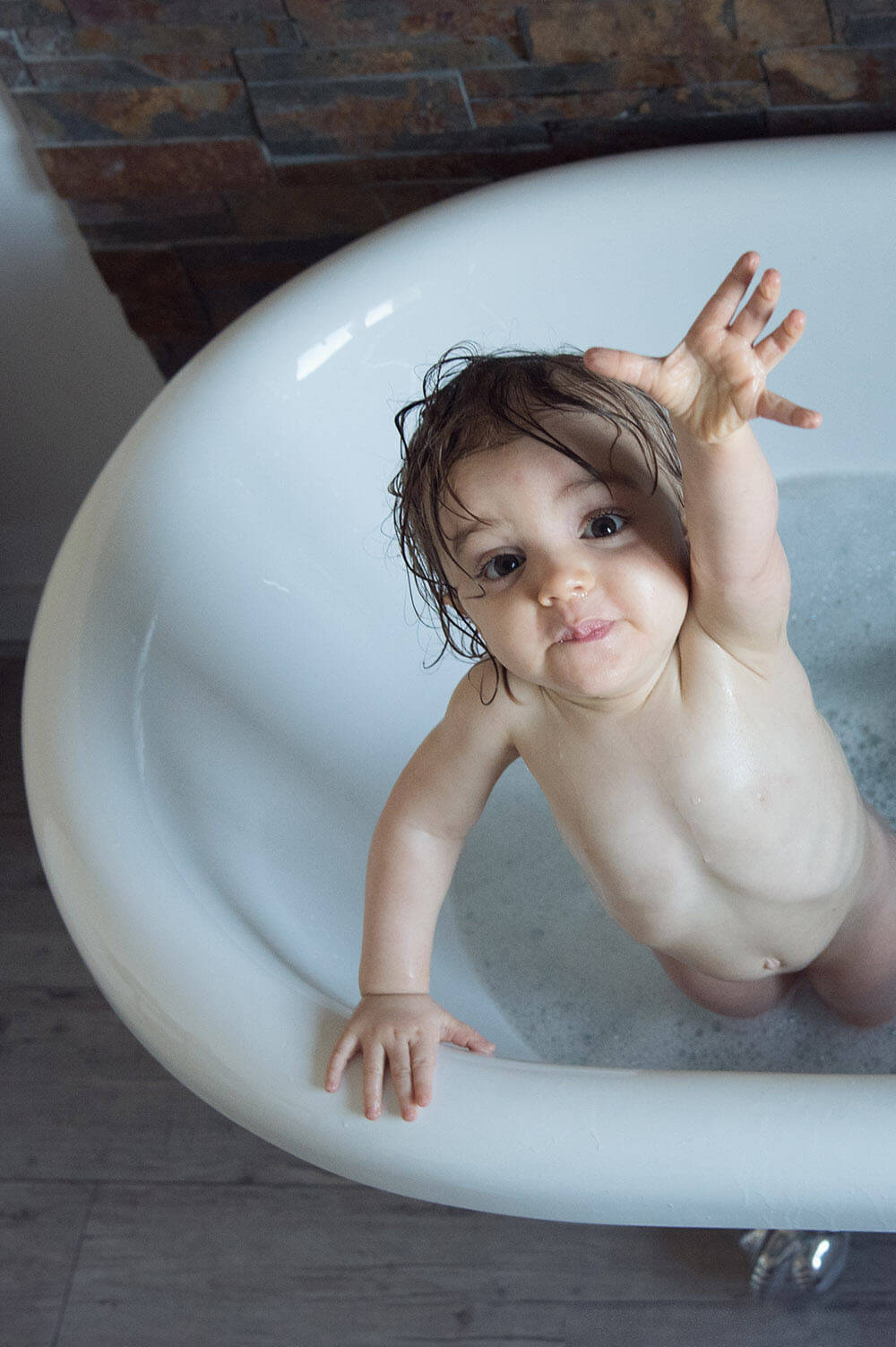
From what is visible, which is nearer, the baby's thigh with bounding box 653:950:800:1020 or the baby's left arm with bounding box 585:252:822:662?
the baby's left arm with bounding box 585:252:822:662

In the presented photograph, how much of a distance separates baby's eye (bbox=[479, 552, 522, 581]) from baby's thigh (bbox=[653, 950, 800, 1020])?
1.37 feet

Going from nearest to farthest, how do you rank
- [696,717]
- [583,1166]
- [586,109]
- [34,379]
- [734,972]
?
[583,1166] < [696,717] < [734,972] < [586,109] < [34,379]

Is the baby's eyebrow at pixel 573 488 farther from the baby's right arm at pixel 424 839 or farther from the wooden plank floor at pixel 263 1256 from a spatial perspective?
the wooden plank floor at pixel 263 1256

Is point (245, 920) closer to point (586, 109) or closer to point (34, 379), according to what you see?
point (586, 109)

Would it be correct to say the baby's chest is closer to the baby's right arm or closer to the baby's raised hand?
the baby's right arm

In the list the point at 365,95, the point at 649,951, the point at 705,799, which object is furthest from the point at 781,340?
the point at 365,95

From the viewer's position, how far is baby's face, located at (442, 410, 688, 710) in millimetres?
667

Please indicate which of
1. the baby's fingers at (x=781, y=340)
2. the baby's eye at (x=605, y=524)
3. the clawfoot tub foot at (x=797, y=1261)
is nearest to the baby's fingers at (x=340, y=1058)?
the baby's eye at (x=605, y=524)

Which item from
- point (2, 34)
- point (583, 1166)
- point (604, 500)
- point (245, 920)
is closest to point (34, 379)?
point (2, 34)

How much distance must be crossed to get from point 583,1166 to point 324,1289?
661mm

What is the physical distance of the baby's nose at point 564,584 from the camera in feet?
2.14

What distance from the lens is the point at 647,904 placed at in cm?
83

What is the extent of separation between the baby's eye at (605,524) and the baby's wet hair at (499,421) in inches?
0.8

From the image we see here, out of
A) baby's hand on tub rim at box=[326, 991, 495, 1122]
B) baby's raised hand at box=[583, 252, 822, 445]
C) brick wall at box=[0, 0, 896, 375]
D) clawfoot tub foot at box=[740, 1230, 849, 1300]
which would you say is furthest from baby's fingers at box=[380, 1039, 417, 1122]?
brick wall at box=[0, 0, 896, 375]
